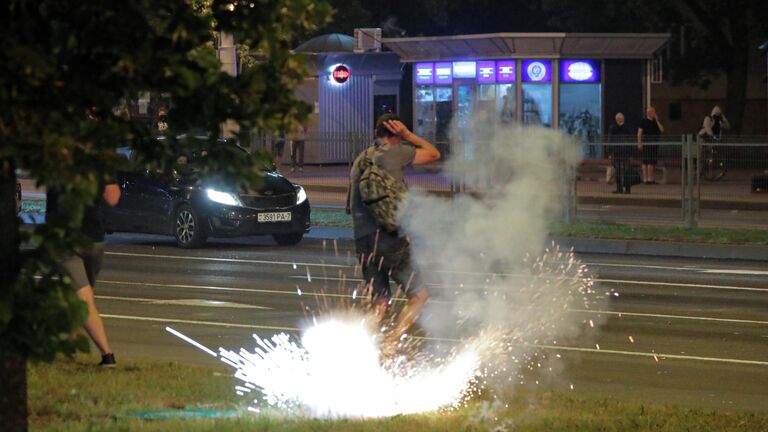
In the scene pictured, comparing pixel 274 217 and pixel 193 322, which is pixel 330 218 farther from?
pixel 193 322

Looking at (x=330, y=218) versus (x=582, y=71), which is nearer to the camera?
(x=330, y=218)

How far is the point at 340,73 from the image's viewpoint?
3853 centimetres

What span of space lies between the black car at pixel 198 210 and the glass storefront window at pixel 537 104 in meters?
15.5

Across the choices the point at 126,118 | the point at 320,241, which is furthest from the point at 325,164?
the point at 126,118

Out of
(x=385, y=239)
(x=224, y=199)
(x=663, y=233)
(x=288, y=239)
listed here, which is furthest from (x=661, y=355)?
(x=663, y=233)

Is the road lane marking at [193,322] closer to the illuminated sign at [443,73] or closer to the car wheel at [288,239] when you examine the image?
the car wheel at [288,239]

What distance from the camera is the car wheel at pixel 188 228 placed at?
19.9 m

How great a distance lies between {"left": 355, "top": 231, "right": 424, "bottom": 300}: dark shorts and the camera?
381 inches

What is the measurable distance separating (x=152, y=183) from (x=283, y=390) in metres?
12.6

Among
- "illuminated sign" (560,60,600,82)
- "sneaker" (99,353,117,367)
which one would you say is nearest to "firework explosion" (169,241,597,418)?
"sneaker" (99,353,117,367)

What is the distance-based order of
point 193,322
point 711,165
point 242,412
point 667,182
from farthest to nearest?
1. point 667,182
2. point 711,165
3. point 193,322
4. point 242,412

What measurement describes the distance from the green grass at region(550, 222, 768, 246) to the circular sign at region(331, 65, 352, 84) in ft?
53.7

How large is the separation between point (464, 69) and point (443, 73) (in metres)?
0.66

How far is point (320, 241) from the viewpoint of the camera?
2170 centimetres
